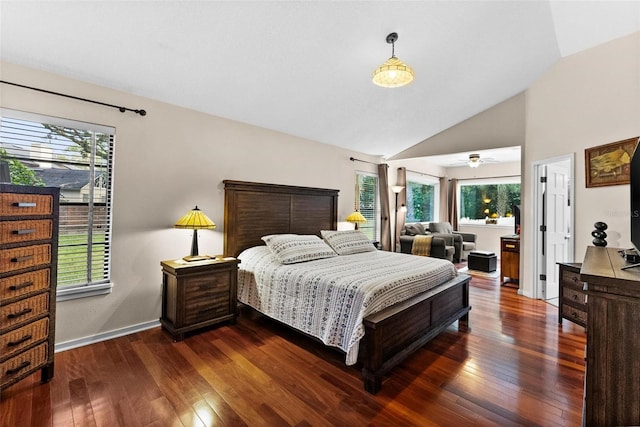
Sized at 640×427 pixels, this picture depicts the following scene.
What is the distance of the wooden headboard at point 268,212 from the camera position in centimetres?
345

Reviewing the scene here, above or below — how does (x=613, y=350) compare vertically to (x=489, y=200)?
below

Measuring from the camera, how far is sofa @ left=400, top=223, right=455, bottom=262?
18.4 ft

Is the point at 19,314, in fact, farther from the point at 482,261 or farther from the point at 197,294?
the point at 482,261

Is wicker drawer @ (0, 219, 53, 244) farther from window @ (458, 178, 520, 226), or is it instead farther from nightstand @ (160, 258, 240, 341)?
window @ (458, 178, 520, 226)

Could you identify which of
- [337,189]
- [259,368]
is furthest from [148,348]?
[337,189]

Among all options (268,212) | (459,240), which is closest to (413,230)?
(459,240)

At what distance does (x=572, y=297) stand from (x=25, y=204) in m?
4.75

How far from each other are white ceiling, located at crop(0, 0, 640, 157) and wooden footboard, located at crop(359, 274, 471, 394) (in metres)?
2.37

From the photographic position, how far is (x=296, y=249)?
10.3 ft

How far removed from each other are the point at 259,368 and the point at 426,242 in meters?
4.34

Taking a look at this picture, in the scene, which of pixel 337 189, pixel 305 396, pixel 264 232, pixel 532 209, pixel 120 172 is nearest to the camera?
pixel 305 396

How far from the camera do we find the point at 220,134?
338 centimetres

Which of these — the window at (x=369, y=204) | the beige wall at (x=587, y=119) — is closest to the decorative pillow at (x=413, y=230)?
the window at (x=369, y=204)

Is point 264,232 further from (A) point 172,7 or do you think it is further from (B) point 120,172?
(A) point 172,7
